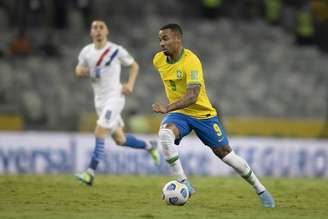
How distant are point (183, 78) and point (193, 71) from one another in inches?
10.2

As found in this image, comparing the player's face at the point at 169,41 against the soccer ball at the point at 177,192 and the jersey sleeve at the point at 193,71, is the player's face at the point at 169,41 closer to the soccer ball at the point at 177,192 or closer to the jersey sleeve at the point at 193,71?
the jersey sleeve at the point at 193,71

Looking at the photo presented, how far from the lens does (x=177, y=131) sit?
12.0 meters

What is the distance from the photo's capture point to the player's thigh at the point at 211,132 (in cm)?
1214

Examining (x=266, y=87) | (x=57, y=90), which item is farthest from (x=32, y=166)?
(x=266, y=87)

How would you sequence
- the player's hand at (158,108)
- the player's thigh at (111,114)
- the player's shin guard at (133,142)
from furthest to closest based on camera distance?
1. the player's shin guard at (133,142)
2. the player's thigh at (111,114)
3. the player's hand at (158,108)

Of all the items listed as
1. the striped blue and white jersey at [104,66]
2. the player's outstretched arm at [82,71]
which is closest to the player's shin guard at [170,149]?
the player's outstretched arm at [82,71]

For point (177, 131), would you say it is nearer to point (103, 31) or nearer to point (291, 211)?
point (291, 211)

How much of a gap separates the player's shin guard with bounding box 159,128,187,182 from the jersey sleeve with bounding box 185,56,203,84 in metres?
0.76

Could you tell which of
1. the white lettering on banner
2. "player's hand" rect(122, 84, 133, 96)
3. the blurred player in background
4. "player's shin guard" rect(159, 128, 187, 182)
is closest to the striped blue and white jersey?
the blurred player in background

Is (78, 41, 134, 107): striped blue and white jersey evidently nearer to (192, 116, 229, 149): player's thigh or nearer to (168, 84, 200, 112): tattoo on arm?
(192, 116, 229, 149): player's thigh

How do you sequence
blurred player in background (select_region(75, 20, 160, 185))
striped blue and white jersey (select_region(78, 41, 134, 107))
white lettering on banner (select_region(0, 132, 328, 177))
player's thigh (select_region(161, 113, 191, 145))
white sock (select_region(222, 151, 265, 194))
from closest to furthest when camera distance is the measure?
white sock (select_region(222, 151, 265, 194)) < player's thigh (select_region(161, 113, 191, 145)) < blurred player in background (select_region(75, 20, 160, 185)) < striped blue and white jersey (select_region(78, 41, 134, 107)) < white lettering on banner (select_region(0, 132, 328, 177))

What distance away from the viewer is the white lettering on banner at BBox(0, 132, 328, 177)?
74.9 ft

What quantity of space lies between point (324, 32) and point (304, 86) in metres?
3.10

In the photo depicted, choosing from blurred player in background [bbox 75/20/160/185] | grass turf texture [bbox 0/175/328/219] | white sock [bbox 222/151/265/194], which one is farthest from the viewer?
blurred player in background [bbox 75/20/160/185]
